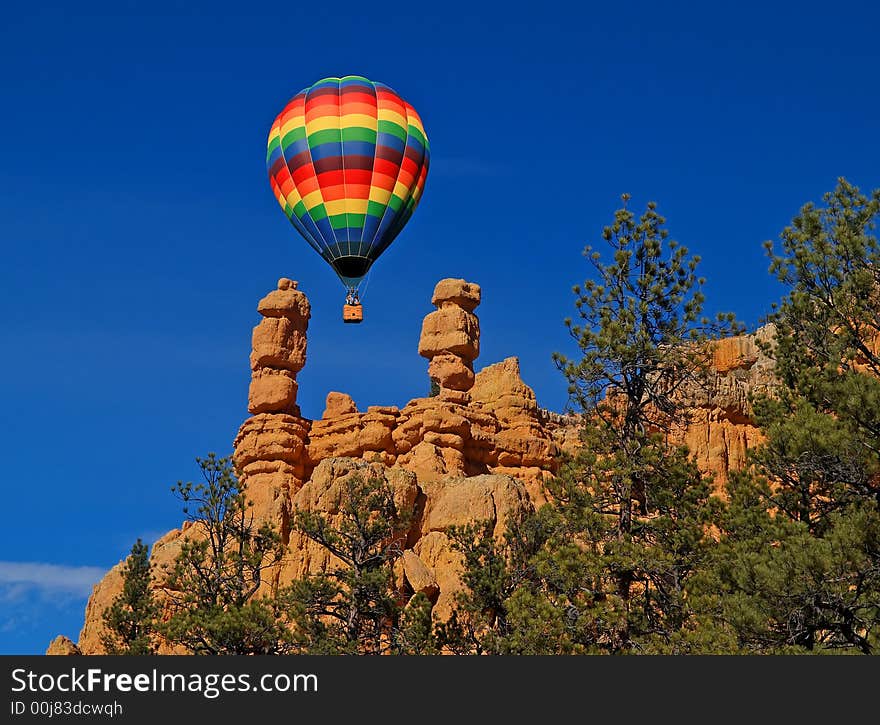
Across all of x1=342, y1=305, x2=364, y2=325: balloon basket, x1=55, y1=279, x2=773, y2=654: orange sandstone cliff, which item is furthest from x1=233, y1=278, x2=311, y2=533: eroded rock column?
x1=342, y1=305, x2=364, y2=325: balloon basket

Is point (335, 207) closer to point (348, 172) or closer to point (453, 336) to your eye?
point (348, 172)

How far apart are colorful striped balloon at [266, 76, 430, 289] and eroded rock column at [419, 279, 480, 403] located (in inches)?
578

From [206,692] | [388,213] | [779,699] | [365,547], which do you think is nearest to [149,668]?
[206,692]

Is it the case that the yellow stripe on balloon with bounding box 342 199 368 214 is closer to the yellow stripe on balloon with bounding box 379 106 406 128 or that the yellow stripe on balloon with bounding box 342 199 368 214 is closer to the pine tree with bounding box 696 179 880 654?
the yellow stripe on balloon with bounding box 379 106 406 128

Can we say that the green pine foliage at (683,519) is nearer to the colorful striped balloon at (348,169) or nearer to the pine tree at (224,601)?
the pine tree at (224,601)

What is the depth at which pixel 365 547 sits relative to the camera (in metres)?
47.9

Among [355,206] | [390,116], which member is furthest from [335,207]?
[390,116]

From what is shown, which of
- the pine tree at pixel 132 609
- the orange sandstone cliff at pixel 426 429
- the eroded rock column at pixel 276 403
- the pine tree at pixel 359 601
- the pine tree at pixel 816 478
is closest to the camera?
the pine tree at pixel 816 478

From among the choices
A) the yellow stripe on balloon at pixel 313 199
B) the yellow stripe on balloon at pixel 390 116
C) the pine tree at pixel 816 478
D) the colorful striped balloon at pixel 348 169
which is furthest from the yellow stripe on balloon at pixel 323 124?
the pine tree at pixel 816 478

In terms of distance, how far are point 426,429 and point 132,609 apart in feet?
52.3

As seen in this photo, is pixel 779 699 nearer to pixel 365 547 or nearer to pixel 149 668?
pixel 149 668

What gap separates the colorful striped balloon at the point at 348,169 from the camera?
56.8 meters

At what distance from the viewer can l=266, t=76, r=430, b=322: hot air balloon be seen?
186 feet

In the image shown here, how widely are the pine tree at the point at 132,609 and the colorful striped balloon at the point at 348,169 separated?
1495cm
